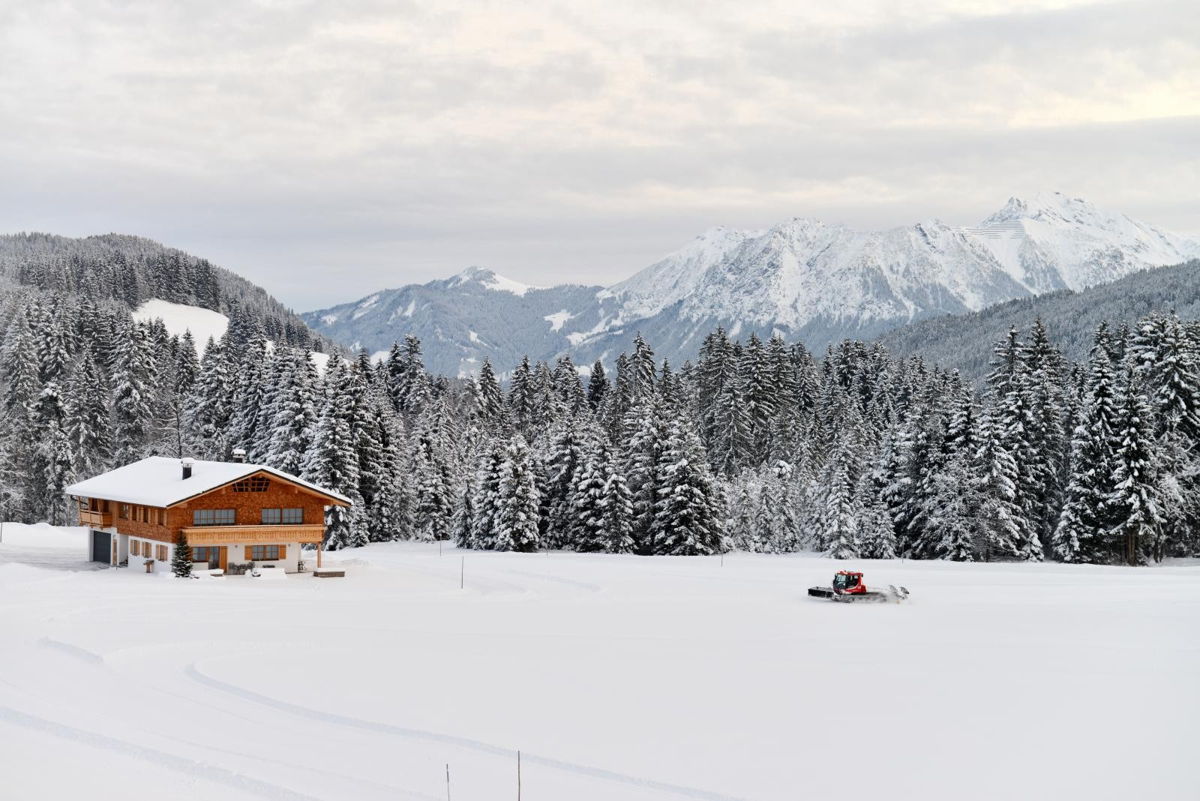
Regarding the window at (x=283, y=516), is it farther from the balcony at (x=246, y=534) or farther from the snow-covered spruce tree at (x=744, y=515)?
the snow-covered spruce tree at (x=744, y=515)

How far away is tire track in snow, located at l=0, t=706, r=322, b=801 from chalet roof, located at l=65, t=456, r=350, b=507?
31133 millimetres

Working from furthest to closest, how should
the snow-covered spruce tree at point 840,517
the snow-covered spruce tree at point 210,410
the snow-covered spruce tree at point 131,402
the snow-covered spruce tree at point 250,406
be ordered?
the snow-covered spruce tree at point 131,402 < the snow-covered spruce tree at point 210,410 < the snow-covered spruce tree at point 250,406 < the snow-covered spruce tree at point 840,517

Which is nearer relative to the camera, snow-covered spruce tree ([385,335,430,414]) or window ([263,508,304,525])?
window ([263,508,304,525])

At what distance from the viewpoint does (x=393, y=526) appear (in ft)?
267

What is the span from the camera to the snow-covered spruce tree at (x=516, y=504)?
6950 centimetres

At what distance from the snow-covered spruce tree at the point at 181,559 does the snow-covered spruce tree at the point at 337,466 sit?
1749 centimetres

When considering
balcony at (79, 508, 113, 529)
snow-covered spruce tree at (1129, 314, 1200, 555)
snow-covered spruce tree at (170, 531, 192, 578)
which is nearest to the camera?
snow-covered spruce tree at (170, 531, 192, 578)

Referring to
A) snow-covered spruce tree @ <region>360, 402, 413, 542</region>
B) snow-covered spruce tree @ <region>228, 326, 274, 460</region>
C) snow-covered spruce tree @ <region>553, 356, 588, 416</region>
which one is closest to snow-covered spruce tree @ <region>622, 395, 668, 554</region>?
snow-covered spruce tree @ <region>360, 402, 413, 542</region>

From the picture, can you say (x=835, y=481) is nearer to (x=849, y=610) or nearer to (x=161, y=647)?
(x=849, y=610)

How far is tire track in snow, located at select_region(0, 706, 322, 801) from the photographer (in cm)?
1940

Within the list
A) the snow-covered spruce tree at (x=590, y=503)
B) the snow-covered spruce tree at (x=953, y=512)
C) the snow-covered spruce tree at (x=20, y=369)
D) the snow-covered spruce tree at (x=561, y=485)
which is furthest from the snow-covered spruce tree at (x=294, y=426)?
the snow-covered spruce tree at (x=953, y=512)

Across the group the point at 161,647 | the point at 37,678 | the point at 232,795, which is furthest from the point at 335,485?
the point at 232,795

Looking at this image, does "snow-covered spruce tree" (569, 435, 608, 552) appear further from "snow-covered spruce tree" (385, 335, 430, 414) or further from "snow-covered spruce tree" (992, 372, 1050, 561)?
"snow-covered spruce tree" (385, 335, 430, 414)

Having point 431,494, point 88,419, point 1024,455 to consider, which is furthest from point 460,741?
point 88,419
